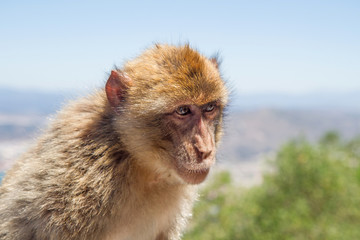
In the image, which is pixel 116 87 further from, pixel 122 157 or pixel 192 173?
pixel 192 173

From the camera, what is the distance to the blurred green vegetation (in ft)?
Answer: 51.0

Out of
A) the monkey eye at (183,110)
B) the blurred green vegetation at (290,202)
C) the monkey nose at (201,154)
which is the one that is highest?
the monkey eye at (183,110)

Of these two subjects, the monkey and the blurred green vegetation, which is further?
the blurred green vegetation

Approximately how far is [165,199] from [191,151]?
51 cm

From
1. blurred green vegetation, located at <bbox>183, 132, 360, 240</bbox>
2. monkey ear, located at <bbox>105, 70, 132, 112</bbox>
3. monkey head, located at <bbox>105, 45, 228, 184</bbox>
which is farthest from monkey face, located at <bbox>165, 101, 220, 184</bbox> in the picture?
blurred green vegetation, located at <bbox>183, 132, 360, 240</bbox>

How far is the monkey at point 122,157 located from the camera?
2303 mm

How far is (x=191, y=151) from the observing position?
2.33 m

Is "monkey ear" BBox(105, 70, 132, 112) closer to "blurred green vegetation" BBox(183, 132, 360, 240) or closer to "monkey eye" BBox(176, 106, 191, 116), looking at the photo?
"monkey eye" BBox(176, 106, 191, 116)

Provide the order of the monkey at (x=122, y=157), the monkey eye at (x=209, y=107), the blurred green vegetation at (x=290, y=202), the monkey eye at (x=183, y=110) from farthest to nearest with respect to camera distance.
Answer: the blurred green vegetation at (x=290, y=202) < the monkey eye at (x=209, y=107) < the monkey eye at (x=183, y=110) < the monkey at (x=122, y=157)

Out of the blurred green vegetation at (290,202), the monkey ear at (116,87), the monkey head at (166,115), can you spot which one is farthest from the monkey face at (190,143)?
the blurred green vegetation at (290,202)

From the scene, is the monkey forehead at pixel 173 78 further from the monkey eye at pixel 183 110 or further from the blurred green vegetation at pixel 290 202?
the blurred green vegetation at pixel 290 202

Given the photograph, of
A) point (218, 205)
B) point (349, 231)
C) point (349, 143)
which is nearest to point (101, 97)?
point (349, 231)

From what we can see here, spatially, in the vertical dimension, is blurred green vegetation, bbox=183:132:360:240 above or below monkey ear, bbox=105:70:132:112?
below

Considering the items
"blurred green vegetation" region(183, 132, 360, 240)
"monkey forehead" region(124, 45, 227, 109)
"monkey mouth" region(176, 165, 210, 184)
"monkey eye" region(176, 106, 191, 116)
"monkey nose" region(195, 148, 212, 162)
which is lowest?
"blurred green vegetation" region(183, 132, 360, 240)
